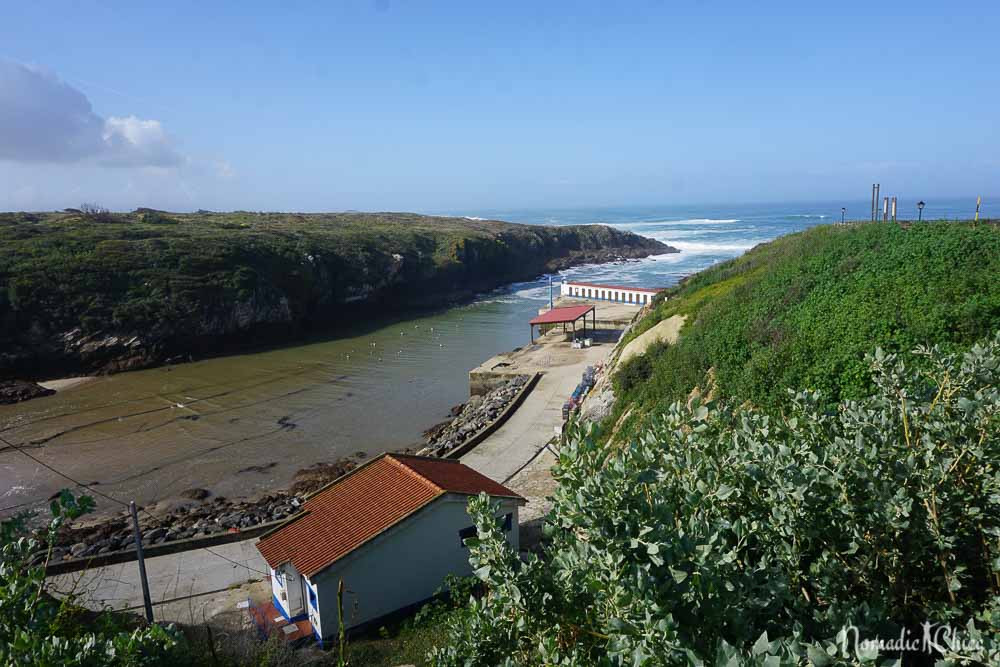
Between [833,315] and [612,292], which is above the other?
[833,315]

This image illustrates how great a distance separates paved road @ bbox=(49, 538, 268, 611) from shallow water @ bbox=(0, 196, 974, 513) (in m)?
5.03

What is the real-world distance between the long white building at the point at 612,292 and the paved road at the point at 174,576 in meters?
35.3

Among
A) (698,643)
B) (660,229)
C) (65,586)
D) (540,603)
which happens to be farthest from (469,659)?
(660,229)

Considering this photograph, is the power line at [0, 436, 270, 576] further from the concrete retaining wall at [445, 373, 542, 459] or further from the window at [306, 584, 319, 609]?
the concrete retaining wall at [445, 373, 542, 459]

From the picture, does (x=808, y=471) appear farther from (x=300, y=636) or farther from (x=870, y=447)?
(x=300, y=636)

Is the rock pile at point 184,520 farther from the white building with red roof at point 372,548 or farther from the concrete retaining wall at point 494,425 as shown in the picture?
the white building with red roof at point 372,548

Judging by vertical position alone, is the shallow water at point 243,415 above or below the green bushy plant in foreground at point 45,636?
below

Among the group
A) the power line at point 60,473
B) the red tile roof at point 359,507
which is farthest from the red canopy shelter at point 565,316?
the power line at point 60,473

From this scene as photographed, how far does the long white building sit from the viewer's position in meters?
47.5

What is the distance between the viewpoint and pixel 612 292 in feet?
164

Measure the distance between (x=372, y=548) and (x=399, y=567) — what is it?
730 millimetres

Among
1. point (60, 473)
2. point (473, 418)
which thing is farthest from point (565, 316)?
point (60, 473)

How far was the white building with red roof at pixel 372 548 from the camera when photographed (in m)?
11.7

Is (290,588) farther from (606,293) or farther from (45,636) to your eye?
(606,293)
